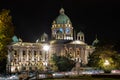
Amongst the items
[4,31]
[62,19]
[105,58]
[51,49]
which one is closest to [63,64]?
[105,58]

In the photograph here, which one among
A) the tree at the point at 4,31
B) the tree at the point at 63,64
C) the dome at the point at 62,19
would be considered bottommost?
the tree at the point at 63,64

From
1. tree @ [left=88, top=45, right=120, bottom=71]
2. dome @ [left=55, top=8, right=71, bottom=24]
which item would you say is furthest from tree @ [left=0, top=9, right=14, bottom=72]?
dome @ [left=55, top=8, right=71, bottom=24]

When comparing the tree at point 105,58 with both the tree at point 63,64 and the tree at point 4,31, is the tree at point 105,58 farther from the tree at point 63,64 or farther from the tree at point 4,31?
the tree at point 4,31

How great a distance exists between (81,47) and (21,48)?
2276cm

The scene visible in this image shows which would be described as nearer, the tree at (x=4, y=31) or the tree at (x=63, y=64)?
the tree at (x=4, y=31)

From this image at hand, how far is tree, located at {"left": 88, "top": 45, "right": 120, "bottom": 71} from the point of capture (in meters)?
113

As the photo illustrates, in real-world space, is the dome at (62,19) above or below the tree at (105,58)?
above

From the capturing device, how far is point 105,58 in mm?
118875

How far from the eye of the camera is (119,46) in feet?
483

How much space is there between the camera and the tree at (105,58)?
113 metres

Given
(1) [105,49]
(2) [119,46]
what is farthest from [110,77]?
(2) [119,46]

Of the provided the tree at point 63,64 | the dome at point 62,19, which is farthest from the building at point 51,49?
the tree at point 63,64

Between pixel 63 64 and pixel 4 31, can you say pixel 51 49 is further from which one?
pixel 4 31

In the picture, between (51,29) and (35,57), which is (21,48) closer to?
(35,57)
